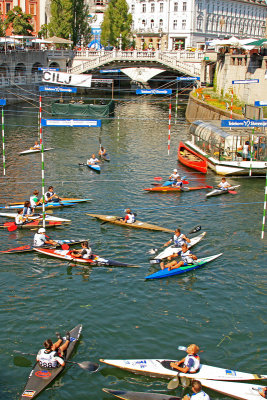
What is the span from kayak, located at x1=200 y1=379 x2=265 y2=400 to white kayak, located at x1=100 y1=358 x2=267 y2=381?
0.24 meters

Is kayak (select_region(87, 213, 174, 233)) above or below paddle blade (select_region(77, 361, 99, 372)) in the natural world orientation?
above

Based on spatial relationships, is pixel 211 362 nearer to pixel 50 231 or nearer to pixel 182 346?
pixel 182 346

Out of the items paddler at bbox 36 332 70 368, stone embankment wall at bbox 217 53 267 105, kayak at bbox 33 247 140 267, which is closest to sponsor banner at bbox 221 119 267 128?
kayak at bbox 33 247 140 267

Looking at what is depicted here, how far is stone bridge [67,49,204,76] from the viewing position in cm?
9938

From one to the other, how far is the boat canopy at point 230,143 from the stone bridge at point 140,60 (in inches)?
2022

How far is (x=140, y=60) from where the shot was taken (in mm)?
102250

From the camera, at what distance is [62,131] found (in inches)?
2687

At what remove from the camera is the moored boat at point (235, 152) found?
44.6 m

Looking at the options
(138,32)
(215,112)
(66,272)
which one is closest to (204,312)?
(66,272)

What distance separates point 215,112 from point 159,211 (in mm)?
34326

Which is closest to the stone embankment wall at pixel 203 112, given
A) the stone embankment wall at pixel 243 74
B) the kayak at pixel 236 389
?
the stone embankment wall at pixel 243 74

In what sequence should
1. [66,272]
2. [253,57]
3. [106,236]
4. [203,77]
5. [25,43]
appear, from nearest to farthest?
[66,272] < [106,236] < [253,57] < [203,77] < [25,43]

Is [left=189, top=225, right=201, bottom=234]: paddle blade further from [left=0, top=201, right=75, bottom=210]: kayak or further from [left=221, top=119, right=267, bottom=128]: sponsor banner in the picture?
[left=221, top=119, right=267, bottom=128]: sponsor banner

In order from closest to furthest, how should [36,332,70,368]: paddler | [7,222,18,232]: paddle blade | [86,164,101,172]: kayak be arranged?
[36,332,70,368]: paddler < [7,222,18,232]: paddle blade < [86,164,101,172]: kayak
